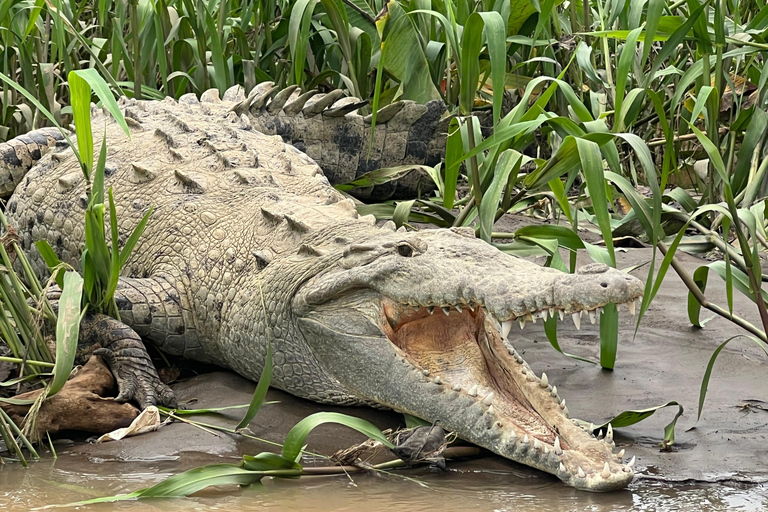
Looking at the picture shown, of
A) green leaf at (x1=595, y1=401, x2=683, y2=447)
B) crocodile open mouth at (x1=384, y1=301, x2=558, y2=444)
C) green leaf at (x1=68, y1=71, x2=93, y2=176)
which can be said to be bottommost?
green leaf at (x1=595, y1=401, x2=683, y2=447)

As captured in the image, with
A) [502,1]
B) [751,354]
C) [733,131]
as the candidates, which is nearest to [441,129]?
[502,1]

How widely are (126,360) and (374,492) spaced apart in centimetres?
126

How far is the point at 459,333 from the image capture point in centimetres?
320

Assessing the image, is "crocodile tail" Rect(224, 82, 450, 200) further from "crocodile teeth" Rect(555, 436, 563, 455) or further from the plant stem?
"crocodile teeth" Rect(555, 436, 563, 455)

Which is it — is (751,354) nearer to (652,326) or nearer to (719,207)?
(652,326)

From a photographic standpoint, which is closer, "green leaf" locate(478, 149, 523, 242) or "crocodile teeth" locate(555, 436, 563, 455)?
"crocodile teeth" locate(555, 436, 563, 455)

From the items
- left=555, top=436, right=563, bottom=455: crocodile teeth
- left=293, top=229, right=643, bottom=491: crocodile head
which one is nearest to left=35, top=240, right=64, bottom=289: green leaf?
left=293, top=229, right=643, bottom=491: crocodile head

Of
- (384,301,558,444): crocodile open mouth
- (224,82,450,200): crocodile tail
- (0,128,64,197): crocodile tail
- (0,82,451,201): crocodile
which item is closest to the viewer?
(384,301,558,444): crocodile open mouth

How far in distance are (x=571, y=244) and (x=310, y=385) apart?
3.72 feet

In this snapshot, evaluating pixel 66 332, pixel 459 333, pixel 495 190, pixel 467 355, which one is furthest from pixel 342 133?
pixel 66 332

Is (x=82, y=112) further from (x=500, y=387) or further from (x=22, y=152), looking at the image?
(x=22, y=152)

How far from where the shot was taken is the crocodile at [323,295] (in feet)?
9.20

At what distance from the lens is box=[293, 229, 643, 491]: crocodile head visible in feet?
8.90

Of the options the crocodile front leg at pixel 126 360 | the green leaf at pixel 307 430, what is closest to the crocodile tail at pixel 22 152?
the crocodile front leg at pixel 126 360
